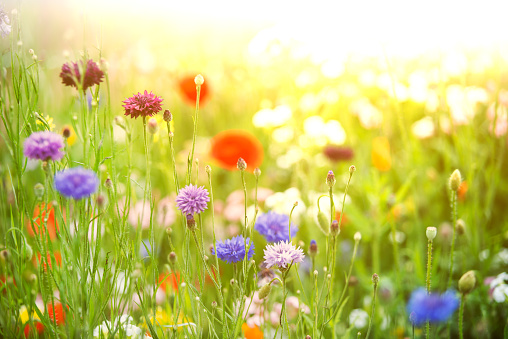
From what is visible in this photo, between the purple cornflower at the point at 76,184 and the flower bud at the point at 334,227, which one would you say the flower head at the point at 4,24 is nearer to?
the purple cornflower at the point at 76,184

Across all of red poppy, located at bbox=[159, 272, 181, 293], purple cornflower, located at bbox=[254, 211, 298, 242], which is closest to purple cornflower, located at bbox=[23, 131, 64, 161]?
red poppy, located at bbox=[159, 272, 181, 293]

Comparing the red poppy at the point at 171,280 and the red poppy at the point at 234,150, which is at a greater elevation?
the red poppy at the point at 234,150

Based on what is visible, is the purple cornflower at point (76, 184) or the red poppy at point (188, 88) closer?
the purple cornflower at point (76, 184)

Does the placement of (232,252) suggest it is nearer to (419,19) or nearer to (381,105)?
(419,19)

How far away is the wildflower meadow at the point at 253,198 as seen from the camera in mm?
752

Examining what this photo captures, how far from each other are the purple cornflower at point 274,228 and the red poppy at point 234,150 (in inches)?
30.2

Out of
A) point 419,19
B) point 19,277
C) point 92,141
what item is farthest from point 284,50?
point 19,277

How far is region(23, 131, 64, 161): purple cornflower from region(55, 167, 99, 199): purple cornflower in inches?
1.8

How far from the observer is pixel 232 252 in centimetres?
78

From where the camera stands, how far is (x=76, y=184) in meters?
0.58

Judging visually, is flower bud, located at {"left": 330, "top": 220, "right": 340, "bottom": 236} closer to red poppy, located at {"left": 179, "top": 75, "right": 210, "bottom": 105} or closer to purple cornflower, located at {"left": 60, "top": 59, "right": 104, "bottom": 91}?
purple cornflower, located at {"left": 60, "top": 59, "right": 104, "bottom": 91}

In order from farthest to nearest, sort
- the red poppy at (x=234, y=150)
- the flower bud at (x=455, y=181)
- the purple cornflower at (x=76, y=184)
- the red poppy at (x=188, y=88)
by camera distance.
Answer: the red poppy at (x=188, y=88) < the red poppy at (x=234, y=150) < the flower bud at (x=455, y=181) < the purple cornflower at (x=76, y=184)

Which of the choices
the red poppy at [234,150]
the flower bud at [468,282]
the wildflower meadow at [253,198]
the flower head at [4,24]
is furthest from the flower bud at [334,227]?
the red poppy at [234,150]

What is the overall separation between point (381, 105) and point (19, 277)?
4.84ft
